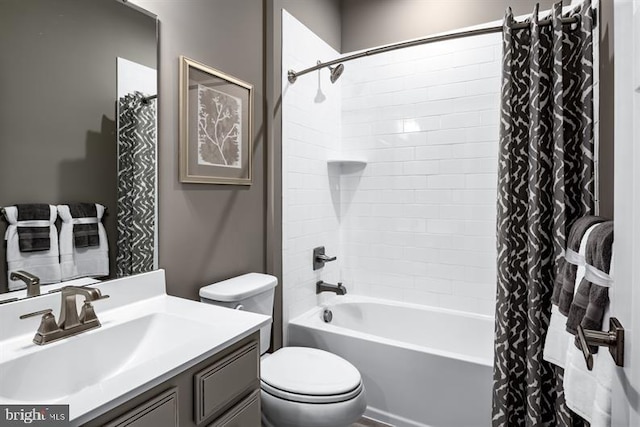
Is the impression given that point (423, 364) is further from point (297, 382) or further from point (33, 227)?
point (33, 227)

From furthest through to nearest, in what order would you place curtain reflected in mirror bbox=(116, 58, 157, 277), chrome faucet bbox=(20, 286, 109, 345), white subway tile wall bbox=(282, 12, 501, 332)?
1. white subway tile wall bbox=(282, 12, 501, 332)
2. curtain reflected in mirror bbox=(116, 58, 157, 277)
3. chrome faucet bbox=(20, 286, 109, 345)

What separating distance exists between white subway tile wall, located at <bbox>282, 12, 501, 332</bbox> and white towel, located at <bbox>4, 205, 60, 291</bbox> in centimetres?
125

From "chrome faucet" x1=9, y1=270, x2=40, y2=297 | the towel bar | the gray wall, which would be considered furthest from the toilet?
the towel bar

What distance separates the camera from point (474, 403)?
1804 mm

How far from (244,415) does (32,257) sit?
84cm

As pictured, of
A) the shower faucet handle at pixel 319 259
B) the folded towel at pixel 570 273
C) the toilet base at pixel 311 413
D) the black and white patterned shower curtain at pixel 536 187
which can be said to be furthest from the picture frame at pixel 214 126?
the folded towel at pixel 570 273

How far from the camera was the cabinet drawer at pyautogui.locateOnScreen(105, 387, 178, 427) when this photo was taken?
2.61 ft

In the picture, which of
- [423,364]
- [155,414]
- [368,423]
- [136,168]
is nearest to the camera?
[155,414]

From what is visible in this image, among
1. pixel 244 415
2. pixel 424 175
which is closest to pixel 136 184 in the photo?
pixel 244 415

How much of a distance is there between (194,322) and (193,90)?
1.03 meters

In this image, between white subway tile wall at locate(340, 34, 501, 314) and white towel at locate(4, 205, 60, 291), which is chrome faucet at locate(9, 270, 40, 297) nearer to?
white towel at locate(4, 205, 60, 291)

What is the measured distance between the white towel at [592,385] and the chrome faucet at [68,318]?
1291 millimetres

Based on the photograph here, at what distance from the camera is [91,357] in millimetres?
1086

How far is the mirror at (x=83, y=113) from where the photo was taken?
108 centimetres
